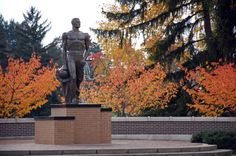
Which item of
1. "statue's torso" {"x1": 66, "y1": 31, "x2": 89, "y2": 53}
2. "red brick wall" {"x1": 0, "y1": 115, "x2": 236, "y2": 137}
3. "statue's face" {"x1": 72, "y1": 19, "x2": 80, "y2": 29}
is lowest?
"red brick wall" {"x1": 0, "y1": 115, "x2": 236, "y2": 137}

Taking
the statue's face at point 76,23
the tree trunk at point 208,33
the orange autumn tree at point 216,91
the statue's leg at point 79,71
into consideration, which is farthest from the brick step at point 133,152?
the tree trunk at point 208,33

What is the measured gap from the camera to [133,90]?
3697 centimetres

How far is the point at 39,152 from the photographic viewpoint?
62.5ft

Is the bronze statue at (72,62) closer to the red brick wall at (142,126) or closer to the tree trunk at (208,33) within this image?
the red brick wall at (142,126)

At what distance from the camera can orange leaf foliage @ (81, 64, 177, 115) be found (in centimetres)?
3638

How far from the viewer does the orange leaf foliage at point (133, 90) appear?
3638 cm

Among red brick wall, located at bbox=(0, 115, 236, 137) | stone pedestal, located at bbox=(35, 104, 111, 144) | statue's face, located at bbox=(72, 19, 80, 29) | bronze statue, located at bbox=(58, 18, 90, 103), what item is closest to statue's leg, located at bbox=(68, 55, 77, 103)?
bronze statue, located at bbox=(58, 18, 90, 103)

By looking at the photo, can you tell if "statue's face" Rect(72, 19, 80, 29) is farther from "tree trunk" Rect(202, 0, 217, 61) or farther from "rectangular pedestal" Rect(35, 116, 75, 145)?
"tree trunk" Rect(202, 0, 217, 61)

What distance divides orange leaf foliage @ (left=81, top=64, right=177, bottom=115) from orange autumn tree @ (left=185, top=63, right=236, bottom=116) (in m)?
2.86

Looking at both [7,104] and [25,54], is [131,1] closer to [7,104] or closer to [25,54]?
[7,104]

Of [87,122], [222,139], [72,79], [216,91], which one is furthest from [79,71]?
[216,91]

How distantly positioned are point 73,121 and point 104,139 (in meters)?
1.55

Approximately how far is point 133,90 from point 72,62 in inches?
555

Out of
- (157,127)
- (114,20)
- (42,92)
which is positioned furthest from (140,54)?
(157,127)
